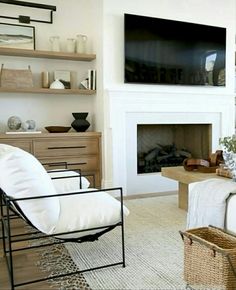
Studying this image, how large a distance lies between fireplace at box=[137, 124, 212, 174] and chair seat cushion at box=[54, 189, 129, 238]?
2.38m

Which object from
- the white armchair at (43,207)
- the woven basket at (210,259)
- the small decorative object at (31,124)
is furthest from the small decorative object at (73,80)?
the woven basket at (210,259)

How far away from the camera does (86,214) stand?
6.42 feet

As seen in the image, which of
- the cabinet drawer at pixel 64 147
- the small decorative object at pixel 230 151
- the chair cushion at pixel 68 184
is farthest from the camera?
the cabinet drawer at pixel 64 147

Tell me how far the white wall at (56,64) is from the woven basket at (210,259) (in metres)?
2.92

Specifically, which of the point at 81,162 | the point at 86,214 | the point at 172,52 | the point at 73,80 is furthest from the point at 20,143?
the point at 172,52

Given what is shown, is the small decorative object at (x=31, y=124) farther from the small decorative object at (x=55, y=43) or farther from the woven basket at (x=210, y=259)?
the woven basket at (x=210, y=259)

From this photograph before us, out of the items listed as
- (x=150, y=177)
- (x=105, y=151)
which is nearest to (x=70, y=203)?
(x=105, y=151)

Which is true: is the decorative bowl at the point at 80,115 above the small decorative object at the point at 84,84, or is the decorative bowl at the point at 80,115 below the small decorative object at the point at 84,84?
below

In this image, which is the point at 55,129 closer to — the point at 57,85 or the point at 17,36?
the point at 57,85

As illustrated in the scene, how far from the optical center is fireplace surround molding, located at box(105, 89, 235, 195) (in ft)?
13.5

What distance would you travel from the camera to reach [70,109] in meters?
4.50

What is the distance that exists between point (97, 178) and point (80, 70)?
5.09 feet

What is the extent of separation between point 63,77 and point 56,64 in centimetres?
22

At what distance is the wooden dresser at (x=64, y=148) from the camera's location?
12.5 feet
